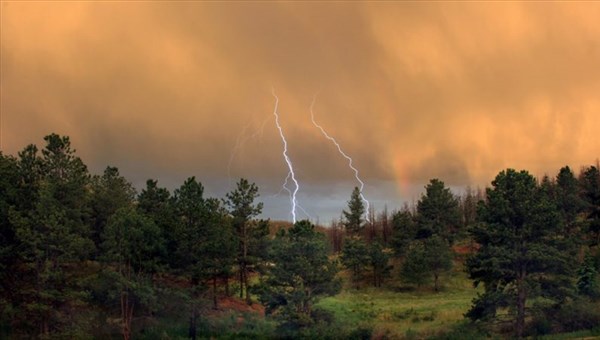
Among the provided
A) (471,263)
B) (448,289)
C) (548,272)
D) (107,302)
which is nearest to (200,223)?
(107,302)

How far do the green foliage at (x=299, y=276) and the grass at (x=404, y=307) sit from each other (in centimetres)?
377

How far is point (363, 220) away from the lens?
4904 inches

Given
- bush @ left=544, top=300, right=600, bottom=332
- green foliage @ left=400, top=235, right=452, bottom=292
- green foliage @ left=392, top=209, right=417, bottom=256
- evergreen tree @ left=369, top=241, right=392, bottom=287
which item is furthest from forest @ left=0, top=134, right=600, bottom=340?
green foliage @ left=392, top=209, right=417, bottom=256

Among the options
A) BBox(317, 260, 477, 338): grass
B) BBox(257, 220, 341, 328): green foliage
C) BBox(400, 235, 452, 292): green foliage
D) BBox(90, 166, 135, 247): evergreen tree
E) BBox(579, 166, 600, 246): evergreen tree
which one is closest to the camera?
BBox(317, 260, 477, 338): grass

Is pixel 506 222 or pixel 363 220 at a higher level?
pixel 363 220

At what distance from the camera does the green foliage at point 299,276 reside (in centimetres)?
4988

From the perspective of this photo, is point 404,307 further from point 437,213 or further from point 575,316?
point 437,213

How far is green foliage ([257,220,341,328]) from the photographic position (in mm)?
49875

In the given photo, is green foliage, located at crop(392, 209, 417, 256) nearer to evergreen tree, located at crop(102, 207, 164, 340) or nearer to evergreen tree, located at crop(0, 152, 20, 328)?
evergreen tree, located at crop(102, 207, 164, 340)

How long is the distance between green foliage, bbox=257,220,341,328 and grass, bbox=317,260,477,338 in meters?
3.77

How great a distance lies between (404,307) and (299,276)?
21.8 m

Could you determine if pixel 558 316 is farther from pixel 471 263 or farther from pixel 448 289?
pixel 448 289

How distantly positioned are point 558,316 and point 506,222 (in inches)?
334

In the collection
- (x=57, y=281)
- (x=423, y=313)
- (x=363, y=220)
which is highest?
Answer: (x=363, y=220)
